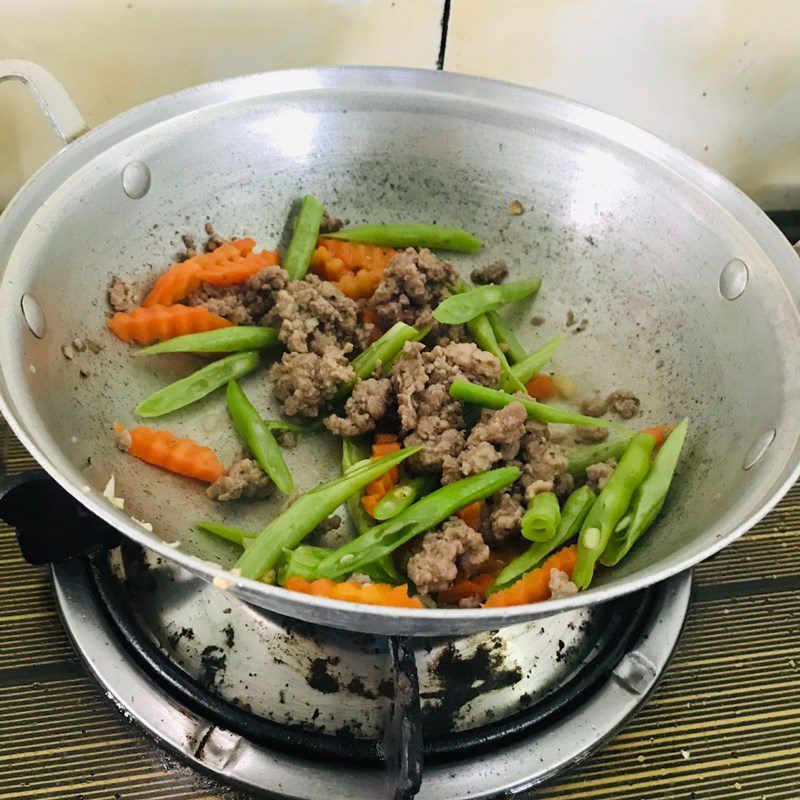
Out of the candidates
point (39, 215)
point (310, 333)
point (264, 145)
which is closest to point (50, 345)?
point (39, 215)

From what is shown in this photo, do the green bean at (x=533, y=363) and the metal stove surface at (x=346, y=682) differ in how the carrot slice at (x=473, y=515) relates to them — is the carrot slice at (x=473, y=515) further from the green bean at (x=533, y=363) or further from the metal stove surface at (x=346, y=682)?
the green bean at (x=533, y=363)

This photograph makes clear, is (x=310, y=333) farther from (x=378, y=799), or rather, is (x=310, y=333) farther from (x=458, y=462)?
(x=378, y=799)

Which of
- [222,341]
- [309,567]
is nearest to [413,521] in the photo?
[309,567]

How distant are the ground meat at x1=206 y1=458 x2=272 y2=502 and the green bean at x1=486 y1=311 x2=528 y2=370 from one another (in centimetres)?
52

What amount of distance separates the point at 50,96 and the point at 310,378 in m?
0.63

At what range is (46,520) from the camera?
1.12m

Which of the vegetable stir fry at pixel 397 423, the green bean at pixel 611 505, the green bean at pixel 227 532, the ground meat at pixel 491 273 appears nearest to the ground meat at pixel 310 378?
the vegetable stir fry at pixel 397 423

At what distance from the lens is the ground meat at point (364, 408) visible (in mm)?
1320

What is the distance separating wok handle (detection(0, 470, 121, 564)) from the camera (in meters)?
1.08

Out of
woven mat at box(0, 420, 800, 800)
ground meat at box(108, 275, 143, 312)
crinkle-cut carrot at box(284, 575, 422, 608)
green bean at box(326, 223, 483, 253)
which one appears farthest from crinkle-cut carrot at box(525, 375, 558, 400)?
ground meat at box(108, 275, 143, 312)

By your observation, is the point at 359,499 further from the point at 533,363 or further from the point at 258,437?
the point at 533,363

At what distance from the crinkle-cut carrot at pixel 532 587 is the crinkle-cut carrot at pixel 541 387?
0.40m

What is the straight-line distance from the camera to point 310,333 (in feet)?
4.66

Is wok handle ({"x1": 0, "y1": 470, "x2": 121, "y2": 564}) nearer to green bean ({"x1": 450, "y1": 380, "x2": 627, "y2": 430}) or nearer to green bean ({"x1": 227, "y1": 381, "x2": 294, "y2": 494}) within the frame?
green bean ({"x1": 227, "y1": 381, "x2": 294, "y2": 494})
